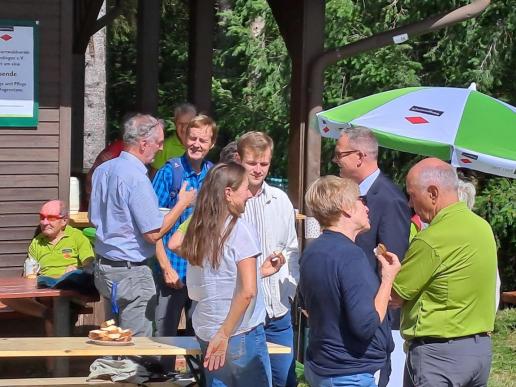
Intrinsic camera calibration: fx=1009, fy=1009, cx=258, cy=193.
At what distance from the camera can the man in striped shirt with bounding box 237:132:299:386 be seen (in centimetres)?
529

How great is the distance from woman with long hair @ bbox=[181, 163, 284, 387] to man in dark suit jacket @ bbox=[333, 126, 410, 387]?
0.65 metres

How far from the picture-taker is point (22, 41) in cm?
703

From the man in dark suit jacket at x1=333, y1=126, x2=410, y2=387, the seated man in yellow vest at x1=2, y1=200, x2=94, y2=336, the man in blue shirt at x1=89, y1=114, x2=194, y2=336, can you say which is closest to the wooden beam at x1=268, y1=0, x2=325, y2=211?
the seated man in yellow vest at x1=2, y1=200, x2=94, y2=336

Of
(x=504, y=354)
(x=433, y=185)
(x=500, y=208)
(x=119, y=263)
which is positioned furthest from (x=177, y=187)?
(x=500, y=208)

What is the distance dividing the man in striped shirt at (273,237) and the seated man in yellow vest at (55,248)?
2.05 meters

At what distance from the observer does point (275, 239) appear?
17.6ft

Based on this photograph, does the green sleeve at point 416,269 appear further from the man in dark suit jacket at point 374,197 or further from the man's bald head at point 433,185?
the man in dark suit jacket at point 374,197

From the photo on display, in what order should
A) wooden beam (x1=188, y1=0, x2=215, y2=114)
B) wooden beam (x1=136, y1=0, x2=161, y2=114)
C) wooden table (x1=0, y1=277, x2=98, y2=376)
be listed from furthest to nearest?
wooden beam (x1=136, y1=0, x2=161, y2=114), wooden beam (x1=188, y1=0, x2=215, y2=114), wooden table (x1=0, y1=277, x2=98, y2=376)

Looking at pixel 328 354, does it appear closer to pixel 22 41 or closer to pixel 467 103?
pixel 467 103

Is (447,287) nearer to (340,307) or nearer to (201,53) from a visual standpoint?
(340,307)

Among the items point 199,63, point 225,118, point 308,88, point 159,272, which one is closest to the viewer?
point 159,272

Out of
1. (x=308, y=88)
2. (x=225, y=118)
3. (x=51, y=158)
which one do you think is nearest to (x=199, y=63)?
(x=308, y=88)

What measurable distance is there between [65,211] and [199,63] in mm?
3121

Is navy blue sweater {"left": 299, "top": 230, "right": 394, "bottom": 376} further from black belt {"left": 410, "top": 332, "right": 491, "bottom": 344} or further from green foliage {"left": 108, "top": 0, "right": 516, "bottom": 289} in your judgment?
green foliage {"left": 108, "top": 0, "right": 516, "bottom": 289}
